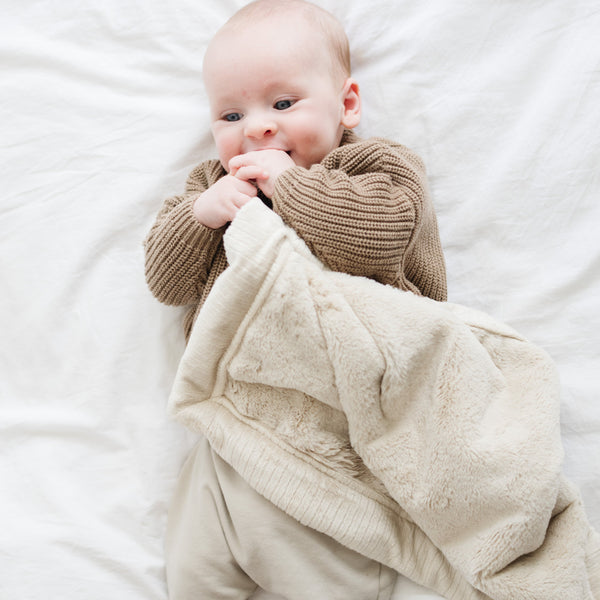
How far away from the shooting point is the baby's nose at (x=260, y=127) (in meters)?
0.95

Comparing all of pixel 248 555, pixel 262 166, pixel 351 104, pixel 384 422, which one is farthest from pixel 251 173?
pixel 248 555

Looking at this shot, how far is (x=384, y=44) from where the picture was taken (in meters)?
1.09

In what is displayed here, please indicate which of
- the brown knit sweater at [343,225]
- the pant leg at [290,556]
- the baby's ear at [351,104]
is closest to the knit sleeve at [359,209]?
the brown knit sweater at [343,225]

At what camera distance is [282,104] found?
38.4 inches

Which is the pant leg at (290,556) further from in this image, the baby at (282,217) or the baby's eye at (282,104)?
the baby's eye at (282,104)

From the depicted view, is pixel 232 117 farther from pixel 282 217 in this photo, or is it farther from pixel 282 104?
pixel 282 217

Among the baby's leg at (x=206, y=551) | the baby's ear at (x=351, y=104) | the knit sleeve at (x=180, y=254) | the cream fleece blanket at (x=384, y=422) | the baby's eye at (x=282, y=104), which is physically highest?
the baby's eye at (x=282, y=104)

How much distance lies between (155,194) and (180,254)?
0.20 meters

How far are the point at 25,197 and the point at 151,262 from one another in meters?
0.29

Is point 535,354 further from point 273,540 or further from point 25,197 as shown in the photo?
point 25,197

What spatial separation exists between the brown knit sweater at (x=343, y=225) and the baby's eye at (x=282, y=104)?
111 millimetres

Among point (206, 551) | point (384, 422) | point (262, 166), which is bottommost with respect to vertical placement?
point (206, 551)

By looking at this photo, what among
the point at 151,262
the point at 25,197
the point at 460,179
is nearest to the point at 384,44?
the point at 460,179

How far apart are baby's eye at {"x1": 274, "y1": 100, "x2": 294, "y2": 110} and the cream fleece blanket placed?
0.72 feet
